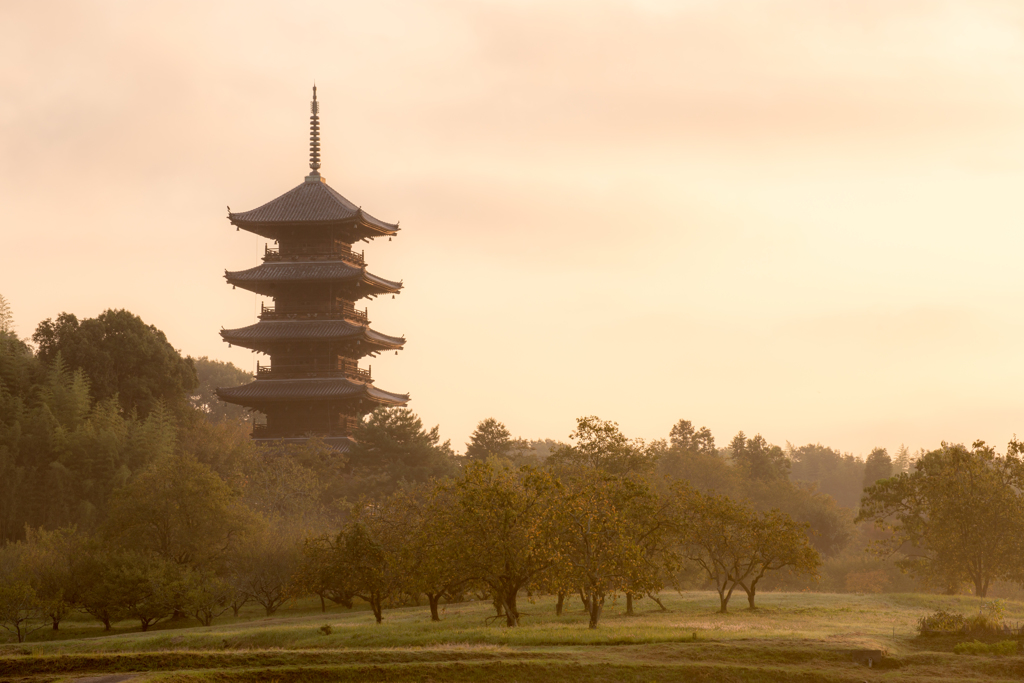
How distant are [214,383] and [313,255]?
59.7 m

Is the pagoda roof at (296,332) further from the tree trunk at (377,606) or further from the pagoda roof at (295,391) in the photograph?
the tree trunk at (377,606)

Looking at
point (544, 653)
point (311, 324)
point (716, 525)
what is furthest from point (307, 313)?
point (544, 653)

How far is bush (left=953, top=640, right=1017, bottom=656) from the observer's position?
2567 centimetres

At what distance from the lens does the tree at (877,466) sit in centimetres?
9200

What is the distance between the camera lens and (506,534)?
31.5 m

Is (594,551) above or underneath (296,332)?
underneath

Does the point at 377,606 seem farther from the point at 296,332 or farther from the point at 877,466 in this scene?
the point at 877,466

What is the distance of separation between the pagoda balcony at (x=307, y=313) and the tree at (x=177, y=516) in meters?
24.2

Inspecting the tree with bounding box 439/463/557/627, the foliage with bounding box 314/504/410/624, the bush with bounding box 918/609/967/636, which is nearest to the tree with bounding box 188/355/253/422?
the foliage with bounding box 314/504/410/624

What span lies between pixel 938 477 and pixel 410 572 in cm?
2802

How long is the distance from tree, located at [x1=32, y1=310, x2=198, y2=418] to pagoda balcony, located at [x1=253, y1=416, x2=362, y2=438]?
555 centimetres

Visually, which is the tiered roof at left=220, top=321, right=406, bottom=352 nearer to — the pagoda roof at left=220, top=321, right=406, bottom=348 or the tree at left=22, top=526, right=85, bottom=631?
the pagoda roof at left=220, top=321, right=406, bottom=348

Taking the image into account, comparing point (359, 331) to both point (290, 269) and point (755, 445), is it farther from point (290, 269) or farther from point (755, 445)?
point (755, 445)

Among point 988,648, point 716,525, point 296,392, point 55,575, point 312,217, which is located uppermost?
point 312,217
